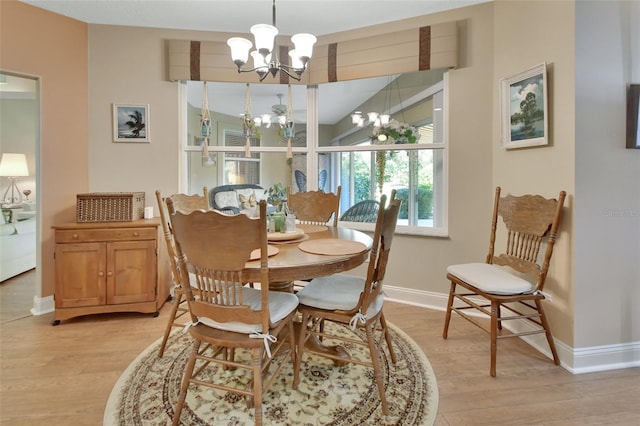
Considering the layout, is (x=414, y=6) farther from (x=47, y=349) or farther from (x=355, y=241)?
(x=47, y=349)

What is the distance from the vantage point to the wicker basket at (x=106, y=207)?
9.27 feet

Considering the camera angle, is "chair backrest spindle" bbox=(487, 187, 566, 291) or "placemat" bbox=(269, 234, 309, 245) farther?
"chair backrest spindle" bbox=(487, 187, 566, 291)

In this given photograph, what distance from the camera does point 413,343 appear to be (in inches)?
94.5

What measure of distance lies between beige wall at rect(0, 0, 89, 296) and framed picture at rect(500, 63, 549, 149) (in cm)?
379

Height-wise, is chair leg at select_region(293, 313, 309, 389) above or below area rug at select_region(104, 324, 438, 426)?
above

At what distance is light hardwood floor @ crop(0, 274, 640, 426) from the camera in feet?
5.45

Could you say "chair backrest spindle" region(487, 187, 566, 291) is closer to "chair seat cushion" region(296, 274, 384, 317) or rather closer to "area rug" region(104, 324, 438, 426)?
"area rug" region(104, 324, 438, 426)

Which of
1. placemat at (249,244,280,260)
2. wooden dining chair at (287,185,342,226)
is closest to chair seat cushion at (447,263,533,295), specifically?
wooden dining chair at (287,185,342,226)

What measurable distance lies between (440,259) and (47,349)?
3.20 m

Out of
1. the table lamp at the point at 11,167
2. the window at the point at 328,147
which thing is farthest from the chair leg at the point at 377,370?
the table lamp at the point at 11,167

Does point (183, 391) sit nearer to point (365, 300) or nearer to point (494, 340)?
point (365, 300)

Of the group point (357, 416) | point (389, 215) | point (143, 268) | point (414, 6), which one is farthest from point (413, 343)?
point (414, 6)

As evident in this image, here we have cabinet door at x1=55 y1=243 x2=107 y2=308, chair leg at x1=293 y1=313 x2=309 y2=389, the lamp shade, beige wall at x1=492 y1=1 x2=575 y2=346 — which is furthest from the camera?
the lamp shade

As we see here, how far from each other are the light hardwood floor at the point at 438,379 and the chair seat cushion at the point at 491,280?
503 millimetres
